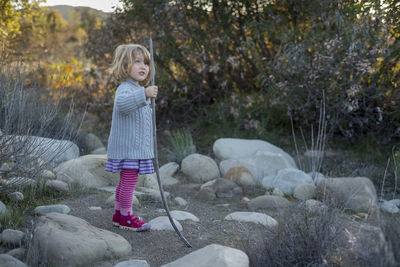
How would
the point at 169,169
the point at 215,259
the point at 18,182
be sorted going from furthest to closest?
1. the point at 169,169
2. the point at 18,182
3. the point at 215,259

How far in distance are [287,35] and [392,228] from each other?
4.74 metres

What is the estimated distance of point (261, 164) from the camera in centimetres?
584

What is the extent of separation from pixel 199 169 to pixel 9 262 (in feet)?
11.4

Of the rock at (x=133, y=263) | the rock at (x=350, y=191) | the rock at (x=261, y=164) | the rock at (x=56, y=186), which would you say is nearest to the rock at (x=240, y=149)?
the rock at (x=261, y=164)

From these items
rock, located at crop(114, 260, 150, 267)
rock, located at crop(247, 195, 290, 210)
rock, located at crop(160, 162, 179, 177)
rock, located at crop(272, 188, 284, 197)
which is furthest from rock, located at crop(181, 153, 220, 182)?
rock, located at crop(114, 260, 150, 267)

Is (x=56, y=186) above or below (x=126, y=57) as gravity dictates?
below

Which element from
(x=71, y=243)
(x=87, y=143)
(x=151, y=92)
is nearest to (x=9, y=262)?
(x=71, y=243)

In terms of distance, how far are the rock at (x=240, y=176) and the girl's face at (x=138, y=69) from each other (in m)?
2.44

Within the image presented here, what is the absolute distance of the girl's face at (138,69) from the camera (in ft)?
11.2

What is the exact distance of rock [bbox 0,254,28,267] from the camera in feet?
7.95

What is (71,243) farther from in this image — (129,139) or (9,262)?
(129,139)

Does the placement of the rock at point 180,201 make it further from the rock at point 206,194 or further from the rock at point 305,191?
the rock at point 305,191

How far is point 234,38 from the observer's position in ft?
23.5

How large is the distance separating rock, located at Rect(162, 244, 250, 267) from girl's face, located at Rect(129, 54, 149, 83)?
63.8 inches
